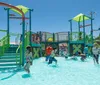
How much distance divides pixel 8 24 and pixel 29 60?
1017 cm

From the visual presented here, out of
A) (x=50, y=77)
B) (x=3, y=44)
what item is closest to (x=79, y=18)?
(x=3, y=44)

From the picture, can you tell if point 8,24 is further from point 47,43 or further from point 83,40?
point 83,40

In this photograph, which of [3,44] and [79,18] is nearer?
[3,44]

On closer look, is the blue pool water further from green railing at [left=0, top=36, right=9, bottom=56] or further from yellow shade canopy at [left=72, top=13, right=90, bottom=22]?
yellow shade canopy at [left=72, top=13, right=90, bottom=22]

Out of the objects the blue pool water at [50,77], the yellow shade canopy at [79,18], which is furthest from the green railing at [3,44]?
the yellow shade canopy at [79,18]

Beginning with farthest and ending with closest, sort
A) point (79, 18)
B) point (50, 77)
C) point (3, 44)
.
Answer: point (79, 18) < point (3, 44) < point (50, 77)

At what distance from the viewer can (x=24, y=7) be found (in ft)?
71.9

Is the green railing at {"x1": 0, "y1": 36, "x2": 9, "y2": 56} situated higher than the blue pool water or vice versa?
the green railing at {"x1": 0, "y1": 36, "x2": 9, "y2": 56}

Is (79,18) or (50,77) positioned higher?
(79,18)

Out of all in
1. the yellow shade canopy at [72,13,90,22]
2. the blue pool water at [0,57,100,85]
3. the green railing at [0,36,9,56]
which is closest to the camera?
the blue pool water at [0,57,100,85]

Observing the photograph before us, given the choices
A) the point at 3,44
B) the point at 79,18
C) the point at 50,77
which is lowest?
the point at 50,77

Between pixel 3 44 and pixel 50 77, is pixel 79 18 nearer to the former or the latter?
pixel 3 44

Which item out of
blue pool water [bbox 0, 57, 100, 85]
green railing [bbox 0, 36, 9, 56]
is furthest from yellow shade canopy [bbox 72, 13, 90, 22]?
blue pool water [bbox 0, 57, 100, 85]

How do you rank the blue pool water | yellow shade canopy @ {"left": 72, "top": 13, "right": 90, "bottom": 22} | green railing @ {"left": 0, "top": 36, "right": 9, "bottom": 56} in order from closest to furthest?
the blue pool water < green railing @ {"left": 0, "top": 36, "right": 9, "bottom": 56} < yellow shade canopy @ {"left": 72, "top": 13, "right": 90, "bottom": 22}
